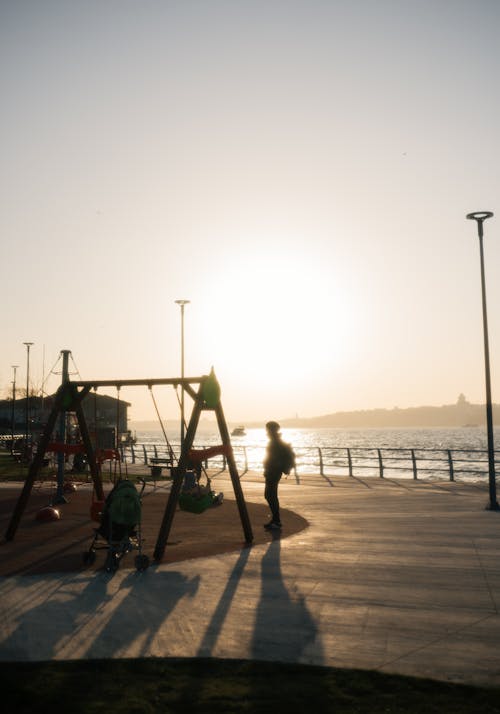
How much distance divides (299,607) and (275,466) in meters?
5.58

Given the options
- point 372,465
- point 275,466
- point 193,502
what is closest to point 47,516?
point 193,502

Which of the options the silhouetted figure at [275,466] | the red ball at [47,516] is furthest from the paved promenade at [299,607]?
the red ball at [47,516]

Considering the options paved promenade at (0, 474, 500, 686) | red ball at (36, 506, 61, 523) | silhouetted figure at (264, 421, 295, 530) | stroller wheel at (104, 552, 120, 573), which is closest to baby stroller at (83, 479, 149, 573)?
stroller wheel at (104, 552, 120, 573)

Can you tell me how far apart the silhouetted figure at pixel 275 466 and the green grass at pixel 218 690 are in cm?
715

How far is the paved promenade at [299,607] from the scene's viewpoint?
5.80 m

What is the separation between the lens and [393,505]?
16.0 m

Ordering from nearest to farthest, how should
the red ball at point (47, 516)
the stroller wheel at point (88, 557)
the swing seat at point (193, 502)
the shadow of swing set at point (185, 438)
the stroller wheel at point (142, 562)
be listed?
the stroller wheel at point (142, 562)
the stroller wheel at point (88, 557)
the shadow of swing set at point (185, 438)
the swing seat at point (193, 502)
the red ball at point (47, 516)

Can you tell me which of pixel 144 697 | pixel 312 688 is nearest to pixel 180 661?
pixel 144 697

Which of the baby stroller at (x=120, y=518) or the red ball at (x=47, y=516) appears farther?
the red ball at (x=47, y=516)

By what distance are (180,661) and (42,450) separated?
24.0 feet

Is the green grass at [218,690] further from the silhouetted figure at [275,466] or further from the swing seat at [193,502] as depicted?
the silhouetted figure at [275,466]

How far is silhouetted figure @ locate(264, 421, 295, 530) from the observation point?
12695 mm

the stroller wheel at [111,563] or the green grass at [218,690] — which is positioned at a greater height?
the stroller wheel at [111,563]

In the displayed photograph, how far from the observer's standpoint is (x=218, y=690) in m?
4.98
